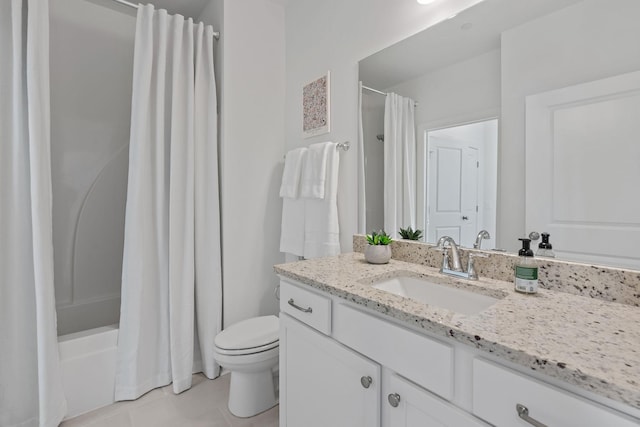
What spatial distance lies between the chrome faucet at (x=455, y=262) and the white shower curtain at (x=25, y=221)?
6.05 ft

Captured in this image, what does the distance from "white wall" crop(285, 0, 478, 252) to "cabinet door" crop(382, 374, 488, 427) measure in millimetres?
953

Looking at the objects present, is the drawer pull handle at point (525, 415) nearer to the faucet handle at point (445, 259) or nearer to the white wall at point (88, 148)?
A: the faucet handle at point (445, 259)

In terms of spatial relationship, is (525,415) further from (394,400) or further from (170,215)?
(170,215)

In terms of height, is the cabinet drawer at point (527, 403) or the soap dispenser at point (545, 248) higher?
the soap dispenser at point (545, 248)

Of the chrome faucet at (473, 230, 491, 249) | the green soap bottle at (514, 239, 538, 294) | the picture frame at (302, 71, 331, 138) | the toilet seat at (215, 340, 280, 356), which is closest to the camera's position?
the green soap bottle at (514, 239, 538, 294)

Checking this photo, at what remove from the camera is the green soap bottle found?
0.92 meters

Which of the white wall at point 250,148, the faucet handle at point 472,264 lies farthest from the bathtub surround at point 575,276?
the white wall at point 250,148

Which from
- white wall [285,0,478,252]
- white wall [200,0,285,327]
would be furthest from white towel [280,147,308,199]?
white wall [200,0,285,327]

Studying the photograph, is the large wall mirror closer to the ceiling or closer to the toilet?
the ceiling

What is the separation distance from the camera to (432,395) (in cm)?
73

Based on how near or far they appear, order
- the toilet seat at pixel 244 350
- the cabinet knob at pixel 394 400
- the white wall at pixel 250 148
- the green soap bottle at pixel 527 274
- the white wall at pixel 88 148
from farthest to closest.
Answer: the white wall at pixel 88 148
the white wall at pixel 250 148
the toilet seat at pixel 244 350
the green soap bottle at pixel 527 274
the cabinet knob at pixel 394 400

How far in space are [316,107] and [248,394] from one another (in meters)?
1.71

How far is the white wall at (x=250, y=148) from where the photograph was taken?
6.59ft

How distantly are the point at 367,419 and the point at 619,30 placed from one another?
132 cm
